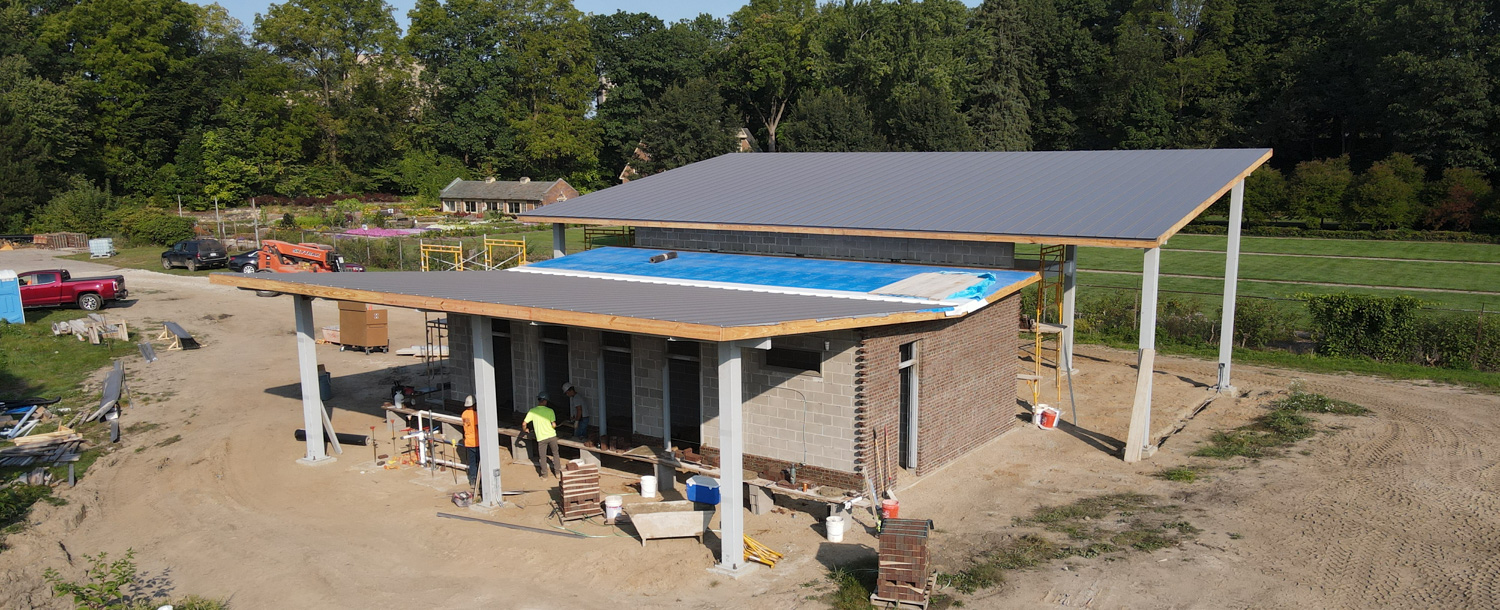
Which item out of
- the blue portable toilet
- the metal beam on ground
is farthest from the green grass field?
the blue portable toilet

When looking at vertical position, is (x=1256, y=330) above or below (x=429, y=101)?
below

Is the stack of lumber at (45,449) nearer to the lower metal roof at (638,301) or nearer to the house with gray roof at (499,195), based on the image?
the lower metal roof at (638,301)

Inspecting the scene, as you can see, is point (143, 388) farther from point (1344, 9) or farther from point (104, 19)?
point (1344, 9)

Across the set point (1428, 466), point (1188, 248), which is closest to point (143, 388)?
point (1428, 466)

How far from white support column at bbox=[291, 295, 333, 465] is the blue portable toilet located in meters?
18.4

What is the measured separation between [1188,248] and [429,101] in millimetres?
59969

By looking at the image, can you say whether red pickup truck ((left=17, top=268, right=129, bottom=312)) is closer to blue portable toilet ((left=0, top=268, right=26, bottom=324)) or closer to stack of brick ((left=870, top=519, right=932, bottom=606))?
blue portable toilet ((left=0, top=268, right=26, bottom=324))

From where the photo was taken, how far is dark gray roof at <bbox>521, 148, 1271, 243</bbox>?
18375 millimetres

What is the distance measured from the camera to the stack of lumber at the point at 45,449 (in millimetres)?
17422

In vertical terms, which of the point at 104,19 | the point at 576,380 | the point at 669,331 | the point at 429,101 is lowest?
the point at 576,380

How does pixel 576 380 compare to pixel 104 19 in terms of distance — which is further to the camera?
pixel 104 19

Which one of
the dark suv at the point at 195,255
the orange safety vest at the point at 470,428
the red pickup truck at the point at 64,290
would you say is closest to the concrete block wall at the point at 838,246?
the orange safety vest at the point at 470,428

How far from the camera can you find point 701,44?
3398 inches

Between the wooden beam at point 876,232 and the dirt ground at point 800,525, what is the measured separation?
150 inches
